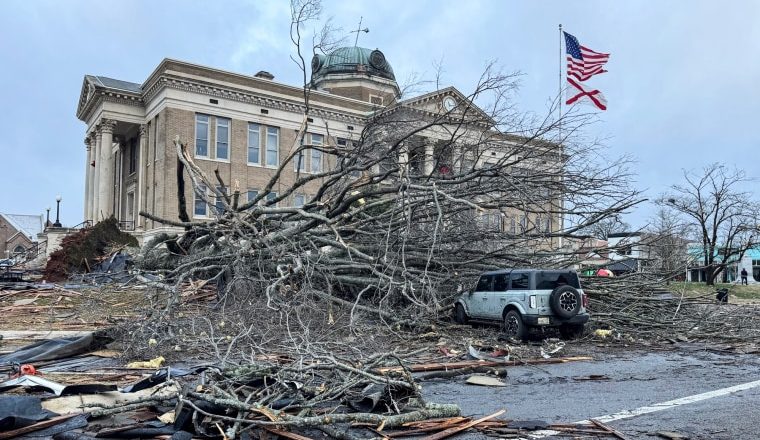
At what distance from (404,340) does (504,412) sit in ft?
16.4

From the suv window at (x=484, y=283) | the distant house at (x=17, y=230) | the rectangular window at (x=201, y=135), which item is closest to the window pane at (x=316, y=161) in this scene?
the rectangular window at (x=201, y=135)

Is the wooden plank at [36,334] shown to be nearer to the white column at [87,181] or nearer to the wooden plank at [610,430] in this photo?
the wooden plank at [610,430]

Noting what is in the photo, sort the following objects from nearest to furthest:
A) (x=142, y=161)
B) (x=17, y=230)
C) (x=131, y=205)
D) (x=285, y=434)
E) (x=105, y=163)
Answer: (x=285, y=434) < (x=142, y=161) < (x=105, y=163) < (x=131, y=205) < (x=17, y=230)

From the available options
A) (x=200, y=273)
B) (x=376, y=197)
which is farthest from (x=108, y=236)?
(x=376, y=197)

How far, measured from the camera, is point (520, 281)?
38.7 ft

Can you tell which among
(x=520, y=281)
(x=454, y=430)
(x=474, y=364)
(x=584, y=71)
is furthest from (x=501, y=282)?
(x=584, y=71)

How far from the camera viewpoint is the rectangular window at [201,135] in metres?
37.4

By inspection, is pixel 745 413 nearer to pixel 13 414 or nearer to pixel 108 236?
pixel 13 414

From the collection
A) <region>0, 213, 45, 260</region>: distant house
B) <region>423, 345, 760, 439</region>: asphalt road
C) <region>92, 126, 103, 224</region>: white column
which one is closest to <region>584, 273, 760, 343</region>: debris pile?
<region>423, 345, 760, 439</region>: asphalt road

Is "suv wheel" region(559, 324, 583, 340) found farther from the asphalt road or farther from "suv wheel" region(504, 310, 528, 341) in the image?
the asphalt road

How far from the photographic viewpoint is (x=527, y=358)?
383 inches

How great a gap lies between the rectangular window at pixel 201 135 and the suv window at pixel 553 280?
99.0 feet

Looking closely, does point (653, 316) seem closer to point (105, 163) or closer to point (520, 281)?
point (520, 281)

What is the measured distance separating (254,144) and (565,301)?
31.6m
